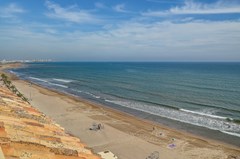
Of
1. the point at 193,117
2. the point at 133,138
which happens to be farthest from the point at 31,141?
the point at 193,117

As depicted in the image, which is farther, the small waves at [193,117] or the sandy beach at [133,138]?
the small waves at [193,117]

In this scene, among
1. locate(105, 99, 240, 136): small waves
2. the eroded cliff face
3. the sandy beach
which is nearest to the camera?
the eroded cliff face

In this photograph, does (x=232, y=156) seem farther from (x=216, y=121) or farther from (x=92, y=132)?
(x=92, y=132)

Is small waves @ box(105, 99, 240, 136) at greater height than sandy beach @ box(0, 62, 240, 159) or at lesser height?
greater

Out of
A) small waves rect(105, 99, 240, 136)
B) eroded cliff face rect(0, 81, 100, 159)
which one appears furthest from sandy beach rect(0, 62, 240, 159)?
eroded cliff face rect(0, 81, 100, 159)

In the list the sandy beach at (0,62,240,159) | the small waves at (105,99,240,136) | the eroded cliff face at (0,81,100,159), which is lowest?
the sandy beach at (0,62,240,159)

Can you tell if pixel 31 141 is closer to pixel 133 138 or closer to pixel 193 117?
pixel 133 138

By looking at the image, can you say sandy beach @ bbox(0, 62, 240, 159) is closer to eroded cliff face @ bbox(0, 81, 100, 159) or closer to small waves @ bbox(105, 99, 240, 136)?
small waves @ bbox(105, 99, 240, 136)

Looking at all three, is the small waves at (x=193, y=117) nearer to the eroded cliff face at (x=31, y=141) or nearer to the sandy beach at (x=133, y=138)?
the sandy beach at (x=133, y=138)

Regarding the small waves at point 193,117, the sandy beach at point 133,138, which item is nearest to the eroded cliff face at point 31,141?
the sandy beach at point 133,138

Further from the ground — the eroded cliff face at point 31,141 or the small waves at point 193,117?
the eroded cliff face at point 31,141
